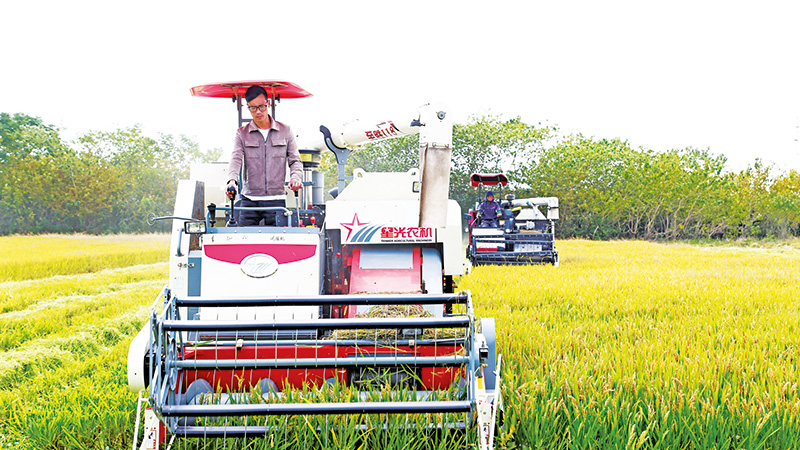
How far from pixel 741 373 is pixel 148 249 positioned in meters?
18.6

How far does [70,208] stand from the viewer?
1224 inches

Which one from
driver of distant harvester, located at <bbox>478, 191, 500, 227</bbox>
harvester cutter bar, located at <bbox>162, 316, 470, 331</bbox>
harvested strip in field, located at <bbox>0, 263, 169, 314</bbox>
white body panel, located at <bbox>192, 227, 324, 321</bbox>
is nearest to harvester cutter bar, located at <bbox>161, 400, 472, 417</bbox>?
harvester cutter bar, located at <bbox>162, 316, 470, 331</bbox>

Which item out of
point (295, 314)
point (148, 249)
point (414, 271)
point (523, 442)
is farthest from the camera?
point (148, 249)

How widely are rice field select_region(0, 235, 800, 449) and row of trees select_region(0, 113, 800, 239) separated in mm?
19100

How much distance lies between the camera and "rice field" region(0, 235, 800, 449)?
3395mm

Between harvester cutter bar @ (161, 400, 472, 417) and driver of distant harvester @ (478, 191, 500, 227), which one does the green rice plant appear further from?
driver of distant harvester @ (478, 191, 500, 227)

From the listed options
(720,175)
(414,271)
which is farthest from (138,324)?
(720,175)

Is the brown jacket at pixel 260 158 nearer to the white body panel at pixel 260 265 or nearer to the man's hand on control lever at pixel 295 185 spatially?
the man's hand on control lever at pixel 295 185

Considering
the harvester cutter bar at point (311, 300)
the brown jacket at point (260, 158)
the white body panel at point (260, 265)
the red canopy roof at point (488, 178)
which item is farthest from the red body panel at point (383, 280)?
the red canopy roof at point (488, 178)

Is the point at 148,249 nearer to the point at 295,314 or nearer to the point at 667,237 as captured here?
the point at 295,314

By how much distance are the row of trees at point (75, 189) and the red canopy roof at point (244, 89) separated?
24721 mm

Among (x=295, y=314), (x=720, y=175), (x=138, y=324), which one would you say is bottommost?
(x=138, y=324)

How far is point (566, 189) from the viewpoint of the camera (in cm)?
3042

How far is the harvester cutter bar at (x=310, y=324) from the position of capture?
3129mm
